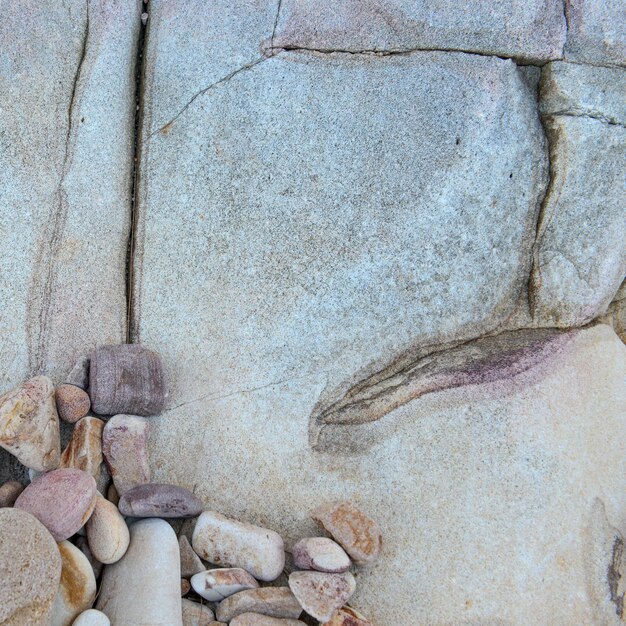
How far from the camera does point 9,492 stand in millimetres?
1901

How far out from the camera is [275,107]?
2344 millimetres

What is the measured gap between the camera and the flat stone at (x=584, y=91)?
2.35m

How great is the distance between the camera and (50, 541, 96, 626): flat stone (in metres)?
1.76

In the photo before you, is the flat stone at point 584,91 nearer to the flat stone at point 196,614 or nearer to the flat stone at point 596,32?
the flat stone at point 596,32

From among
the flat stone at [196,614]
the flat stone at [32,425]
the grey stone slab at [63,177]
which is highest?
the grey stone slab at [63,177]

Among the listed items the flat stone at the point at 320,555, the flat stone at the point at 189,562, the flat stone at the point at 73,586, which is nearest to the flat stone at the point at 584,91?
the flat stone at the point at 320,555

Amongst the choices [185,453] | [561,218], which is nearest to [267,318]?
[185,453]

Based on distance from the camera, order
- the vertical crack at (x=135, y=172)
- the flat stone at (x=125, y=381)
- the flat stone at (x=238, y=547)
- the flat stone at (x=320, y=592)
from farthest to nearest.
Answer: the vertical crack at (x=135, y=172) < the flat stone at (x=125, y=381) < the flat stone at (x=238, y=547) < the flat stone at (x=320, y=592)

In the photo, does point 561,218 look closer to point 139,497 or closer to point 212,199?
point 212,199

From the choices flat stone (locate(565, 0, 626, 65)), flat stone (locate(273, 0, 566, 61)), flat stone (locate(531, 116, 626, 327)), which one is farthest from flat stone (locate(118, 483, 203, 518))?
flat stone (locate(565, 0, 626, 65))

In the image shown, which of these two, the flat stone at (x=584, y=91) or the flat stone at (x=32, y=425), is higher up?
the flat stone at (x=584, y=91)

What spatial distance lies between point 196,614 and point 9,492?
60 centimetres

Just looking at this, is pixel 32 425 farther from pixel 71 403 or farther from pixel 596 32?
pixel 596 32

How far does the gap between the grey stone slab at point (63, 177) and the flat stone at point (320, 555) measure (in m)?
0.88
